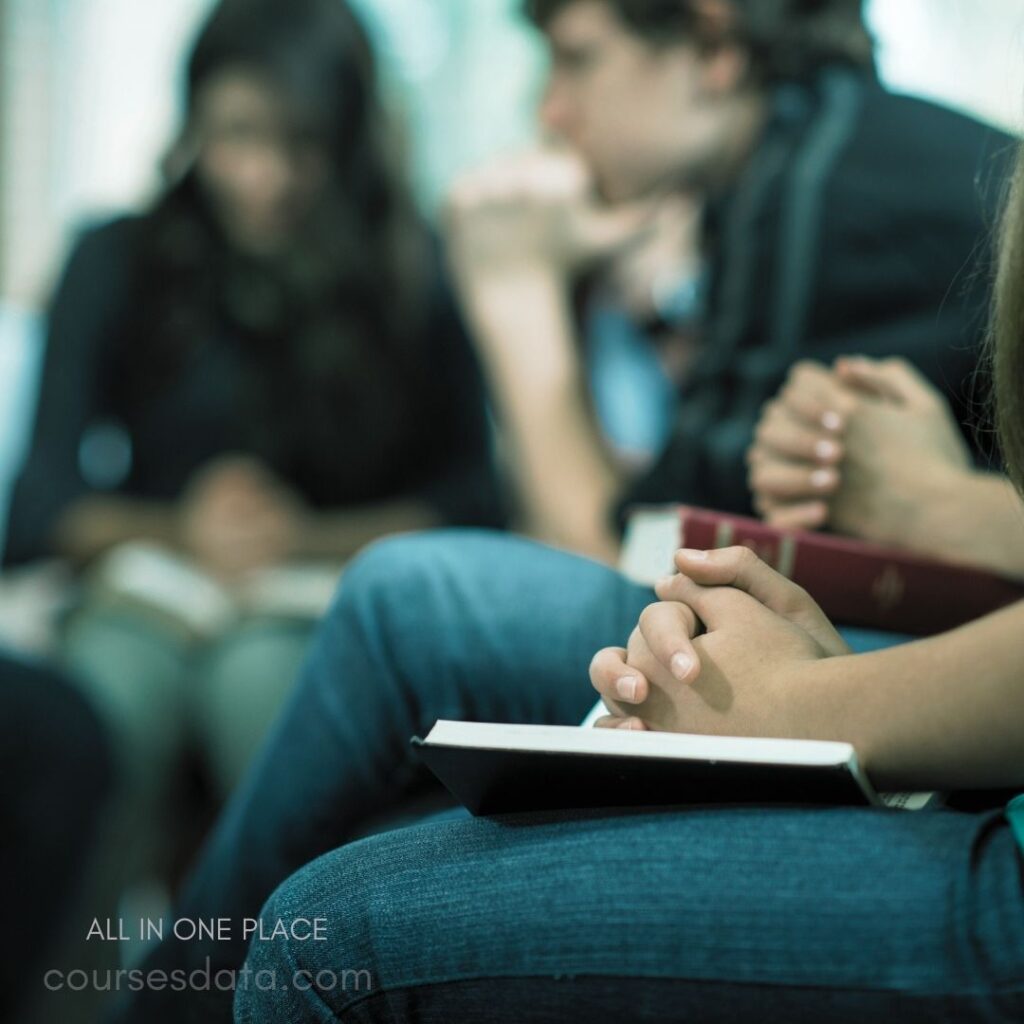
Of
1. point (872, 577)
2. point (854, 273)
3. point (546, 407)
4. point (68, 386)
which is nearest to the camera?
point (872, 577)

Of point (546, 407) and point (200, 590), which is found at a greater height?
point (546, 407)

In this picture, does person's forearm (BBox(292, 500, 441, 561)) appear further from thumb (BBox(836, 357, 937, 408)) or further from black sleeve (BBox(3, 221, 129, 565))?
thumb (BBox(836, 357, 937, 408))

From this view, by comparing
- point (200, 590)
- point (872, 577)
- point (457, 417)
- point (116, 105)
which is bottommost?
point (200, 590)

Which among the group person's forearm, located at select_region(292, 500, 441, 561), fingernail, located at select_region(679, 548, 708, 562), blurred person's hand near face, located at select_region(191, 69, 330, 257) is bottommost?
person's forearm, located at select_region(292, 500, 441, 561)

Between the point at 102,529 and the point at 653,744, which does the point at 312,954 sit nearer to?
the point at 653,744

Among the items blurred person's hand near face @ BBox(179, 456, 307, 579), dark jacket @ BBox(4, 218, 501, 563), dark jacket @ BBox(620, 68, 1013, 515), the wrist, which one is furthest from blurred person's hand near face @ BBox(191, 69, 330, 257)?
the wrist

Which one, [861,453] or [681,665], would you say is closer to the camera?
[681,665]

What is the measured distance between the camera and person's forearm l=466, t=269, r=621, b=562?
1.22 meters

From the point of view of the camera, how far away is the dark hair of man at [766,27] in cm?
106

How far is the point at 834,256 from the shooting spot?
900 mm

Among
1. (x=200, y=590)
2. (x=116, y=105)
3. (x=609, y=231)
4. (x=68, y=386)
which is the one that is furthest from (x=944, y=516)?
(x=116, y=105)

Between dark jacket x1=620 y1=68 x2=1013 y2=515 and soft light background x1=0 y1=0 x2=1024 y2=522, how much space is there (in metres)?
0.85

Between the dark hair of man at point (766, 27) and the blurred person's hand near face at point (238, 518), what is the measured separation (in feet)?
2.00

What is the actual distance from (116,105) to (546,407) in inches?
43.8
